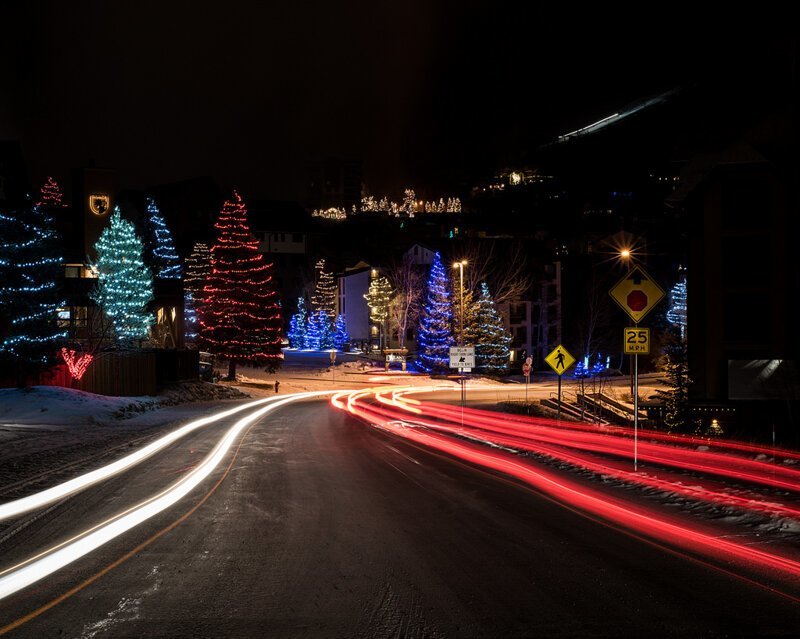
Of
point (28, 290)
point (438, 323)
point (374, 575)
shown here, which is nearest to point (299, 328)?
point (438, 323)

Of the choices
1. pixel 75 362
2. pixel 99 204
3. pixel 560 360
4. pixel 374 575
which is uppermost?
pixel 99 204

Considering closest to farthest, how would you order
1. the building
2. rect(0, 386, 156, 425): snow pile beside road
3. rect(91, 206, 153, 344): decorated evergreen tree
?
1. rect(0, 386, 156, 425): snow pile beside road
2. rect(91, 206, 153, 344): decorated evergreen tree
3. the building

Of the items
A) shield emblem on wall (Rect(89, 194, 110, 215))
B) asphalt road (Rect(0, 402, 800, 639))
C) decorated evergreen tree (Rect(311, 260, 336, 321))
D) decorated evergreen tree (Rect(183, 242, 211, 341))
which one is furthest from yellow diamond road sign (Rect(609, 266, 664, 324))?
decorated evergreen tree (Rect(311, 260, 336, 321))

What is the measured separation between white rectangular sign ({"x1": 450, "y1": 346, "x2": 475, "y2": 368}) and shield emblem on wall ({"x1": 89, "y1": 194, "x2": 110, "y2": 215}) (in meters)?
39.0

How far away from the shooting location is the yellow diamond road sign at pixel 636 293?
15219 millimetres

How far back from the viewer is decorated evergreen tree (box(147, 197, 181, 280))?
70.6 m

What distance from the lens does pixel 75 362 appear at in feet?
105

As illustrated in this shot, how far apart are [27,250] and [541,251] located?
59.0m

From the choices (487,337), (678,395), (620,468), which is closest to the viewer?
(620,468)

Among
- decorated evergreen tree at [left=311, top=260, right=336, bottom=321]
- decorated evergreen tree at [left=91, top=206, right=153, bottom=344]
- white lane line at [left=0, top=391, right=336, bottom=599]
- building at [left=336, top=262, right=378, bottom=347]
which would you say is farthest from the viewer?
decorated evergreen tree at [left=311, top=260, right=336, bottom=321]

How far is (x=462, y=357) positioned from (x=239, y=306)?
23633 mm

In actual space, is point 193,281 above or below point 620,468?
above

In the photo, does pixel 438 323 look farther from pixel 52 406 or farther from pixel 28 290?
pixel 52 406

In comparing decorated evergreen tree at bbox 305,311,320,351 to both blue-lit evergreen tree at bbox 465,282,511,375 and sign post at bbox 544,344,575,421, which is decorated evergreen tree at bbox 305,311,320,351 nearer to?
blue-lit evergreen tree at bbox 465,282,511,375
